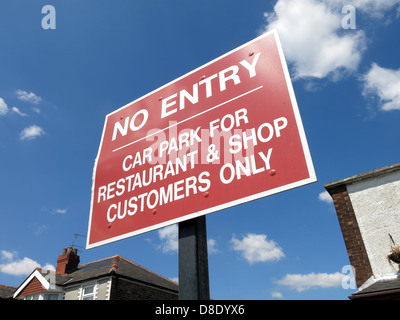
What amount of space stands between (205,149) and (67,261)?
27922mm

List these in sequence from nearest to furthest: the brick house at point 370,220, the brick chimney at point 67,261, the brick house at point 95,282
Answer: the brick house at point 370,220, the brick house at point 95,282, the brick chimney at point 67,261

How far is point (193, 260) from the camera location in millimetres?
1932

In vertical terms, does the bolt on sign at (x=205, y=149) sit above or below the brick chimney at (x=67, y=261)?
below

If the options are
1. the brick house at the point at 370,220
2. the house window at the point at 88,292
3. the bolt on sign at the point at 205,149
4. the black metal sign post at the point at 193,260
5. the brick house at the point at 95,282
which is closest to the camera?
the black metal sign post at the point at 193,260

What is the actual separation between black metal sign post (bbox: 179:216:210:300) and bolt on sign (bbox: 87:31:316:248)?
10cm

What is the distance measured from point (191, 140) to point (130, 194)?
71 centimetres

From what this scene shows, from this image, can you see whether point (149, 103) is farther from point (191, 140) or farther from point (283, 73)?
point (283, 73)

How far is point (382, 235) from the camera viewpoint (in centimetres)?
1034

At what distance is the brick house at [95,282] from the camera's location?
2116cm

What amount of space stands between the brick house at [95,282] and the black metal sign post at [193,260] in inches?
821

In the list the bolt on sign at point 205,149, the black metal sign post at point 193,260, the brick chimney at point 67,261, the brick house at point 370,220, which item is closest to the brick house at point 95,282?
the brick chimney at point 67,261

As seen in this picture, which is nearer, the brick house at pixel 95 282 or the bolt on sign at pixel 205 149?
the bolt on sign at pixel 205 149

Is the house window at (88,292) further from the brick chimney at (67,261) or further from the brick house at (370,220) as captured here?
the brick house at (370,220)
